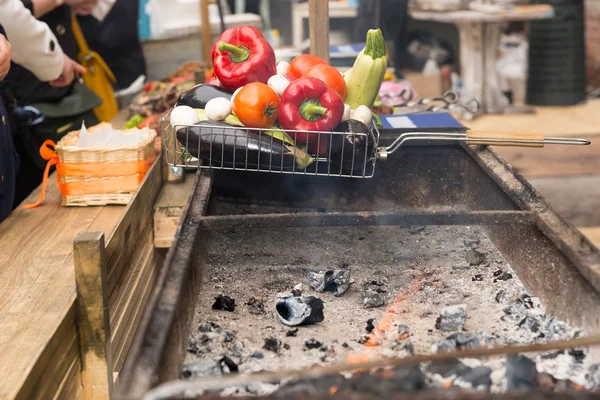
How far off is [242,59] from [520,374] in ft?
5.31

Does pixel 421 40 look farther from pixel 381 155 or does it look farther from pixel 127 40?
pixel 381 155

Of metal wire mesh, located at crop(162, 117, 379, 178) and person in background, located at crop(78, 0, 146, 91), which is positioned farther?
person in background, located at crop(78, 0, 146, 91)

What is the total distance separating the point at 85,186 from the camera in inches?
128

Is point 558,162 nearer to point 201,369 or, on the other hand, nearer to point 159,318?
point 201,369

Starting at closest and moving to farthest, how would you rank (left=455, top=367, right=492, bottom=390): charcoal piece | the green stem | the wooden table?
1. (left=455, top=367, right=492, bottom=390): charcoal piece
2. the green stem
3. the wooden table

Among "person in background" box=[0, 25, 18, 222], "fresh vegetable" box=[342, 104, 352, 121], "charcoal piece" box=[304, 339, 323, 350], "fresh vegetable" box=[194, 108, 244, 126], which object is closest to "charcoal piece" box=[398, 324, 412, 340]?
"charcoal piece" box=[304, 339, 323, 350]

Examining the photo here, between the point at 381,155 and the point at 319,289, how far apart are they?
53 centimetres

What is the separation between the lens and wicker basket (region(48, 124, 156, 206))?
10.4ft

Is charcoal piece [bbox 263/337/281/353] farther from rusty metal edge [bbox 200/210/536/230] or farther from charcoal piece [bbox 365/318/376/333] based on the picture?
rusty metal edge [bbox 200/210/536/230]

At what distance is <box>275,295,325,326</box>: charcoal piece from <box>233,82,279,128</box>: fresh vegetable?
2.30 feet

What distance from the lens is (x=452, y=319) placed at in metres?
1.85

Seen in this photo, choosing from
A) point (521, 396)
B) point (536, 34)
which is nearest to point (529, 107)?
point (536, 34)

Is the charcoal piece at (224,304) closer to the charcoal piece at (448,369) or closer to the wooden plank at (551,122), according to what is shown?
the charcoal piece at (448,369)

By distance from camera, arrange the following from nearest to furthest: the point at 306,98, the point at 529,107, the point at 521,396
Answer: the point at 521,396 < the point at 306,98 < the point at 529,107
